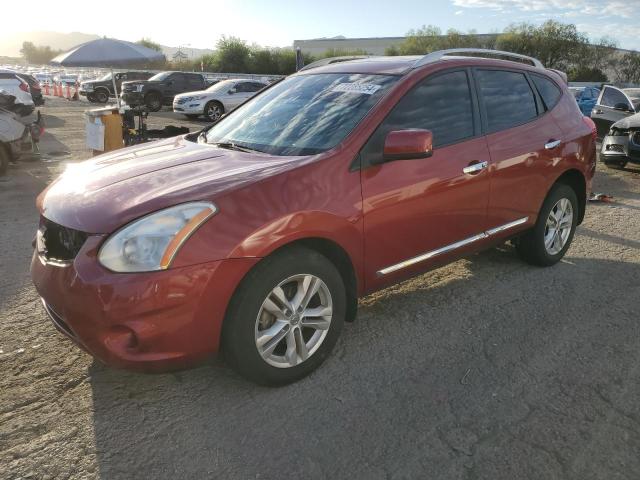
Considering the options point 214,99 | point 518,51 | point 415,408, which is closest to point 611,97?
point 415,408

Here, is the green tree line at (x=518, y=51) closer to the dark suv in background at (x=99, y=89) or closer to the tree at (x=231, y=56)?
the tree at (x=231, y=56)

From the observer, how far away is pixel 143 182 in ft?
9.00

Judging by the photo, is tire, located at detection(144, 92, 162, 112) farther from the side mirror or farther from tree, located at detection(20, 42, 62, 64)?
tree, located at detection(20, 42, 62, 64)

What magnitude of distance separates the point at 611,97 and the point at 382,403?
1210cm

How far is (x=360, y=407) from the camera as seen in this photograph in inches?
105

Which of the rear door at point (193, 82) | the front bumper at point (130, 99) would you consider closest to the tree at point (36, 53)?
the rear door at point (193, 82)

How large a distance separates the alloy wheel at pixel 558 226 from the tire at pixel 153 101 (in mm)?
20015

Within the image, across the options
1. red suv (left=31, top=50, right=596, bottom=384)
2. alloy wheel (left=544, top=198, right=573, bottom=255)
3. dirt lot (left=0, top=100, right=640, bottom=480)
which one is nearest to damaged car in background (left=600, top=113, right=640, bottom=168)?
alloy wheel (left=544, top=198, right=573, bottom=255)

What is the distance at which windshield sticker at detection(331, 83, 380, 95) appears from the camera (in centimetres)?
330

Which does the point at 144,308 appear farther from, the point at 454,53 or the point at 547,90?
the point at 547,90

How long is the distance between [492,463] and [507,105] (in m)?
2.75

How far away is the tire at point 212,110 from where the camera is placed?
18.3 m

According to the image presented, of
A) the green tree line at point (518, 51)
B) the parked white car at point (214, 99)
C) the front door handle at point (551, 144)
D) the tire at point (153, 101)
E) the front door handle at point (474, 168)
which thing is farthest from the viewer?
the green tree line at point (518, 51)

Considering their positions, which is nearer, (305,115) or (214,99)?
(305,115)
